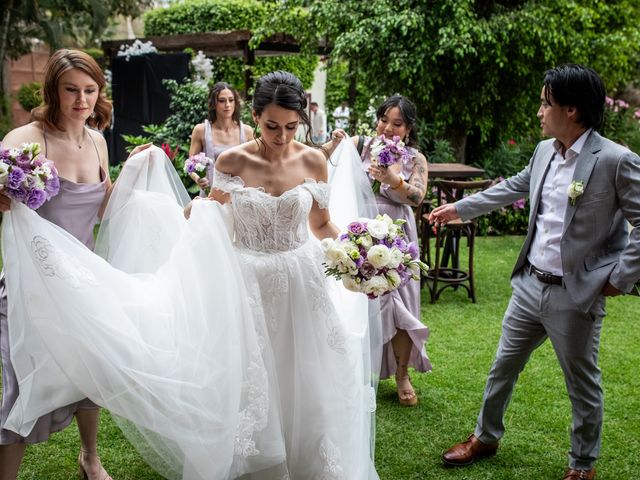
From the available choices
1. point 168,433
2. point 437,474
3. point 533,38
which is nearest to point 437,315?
point 437,474

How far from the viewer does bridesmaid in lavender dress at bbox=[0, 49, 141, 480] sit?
305cm

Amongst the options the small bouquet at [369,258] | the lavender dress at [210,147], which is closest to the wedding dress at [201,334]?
the small bouquet at [369,258]

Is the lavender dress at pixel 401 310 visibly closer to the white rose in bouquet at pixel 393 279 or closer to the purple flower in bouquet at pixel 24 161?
the white rose in bouquet at pixel 393 279

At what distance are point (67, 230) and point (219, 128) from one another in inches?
150

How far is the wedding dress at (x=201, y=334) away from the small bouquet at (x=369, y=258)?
314mm

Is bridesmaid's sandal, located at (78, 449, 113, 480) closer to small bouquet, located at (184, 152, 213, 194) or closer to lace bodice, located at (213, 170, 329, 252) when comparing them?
lace bodice, located at (213, 170, 329, 252)

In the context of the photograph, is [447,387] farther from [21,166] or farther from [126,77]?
[126,77]

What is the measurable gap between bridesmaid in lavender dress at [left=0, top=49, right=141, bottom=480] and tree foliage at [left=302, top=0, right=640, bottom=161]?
7.99 m

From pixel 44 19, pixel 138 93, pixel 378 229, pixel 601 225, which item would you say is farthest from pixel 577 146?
pixel 44 19

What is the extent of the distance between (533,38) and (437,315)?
6028 millimetres

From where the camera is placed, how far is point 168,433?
9.75 ft

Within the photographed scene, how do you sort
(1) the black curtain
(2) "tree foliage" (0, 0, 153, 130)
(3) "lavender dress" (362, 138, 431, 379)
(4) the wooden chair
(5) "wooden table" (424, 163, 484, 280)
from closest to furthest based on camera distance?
→ (3) "lavender dress" (362, 138, 431, 379), (4) the wooden chair, (5) "wooden table" (424, 163, 484, 280), (1) the black curtain, (2) "tree foliage" (0, 0, 153, 130)

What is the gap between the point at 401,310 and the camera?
4.67 meters

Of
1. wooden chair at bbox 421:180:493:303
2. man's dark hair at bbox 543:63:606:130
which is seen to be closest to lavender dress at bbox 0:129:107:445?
man's dark hair at bbox 543:63:606:130
